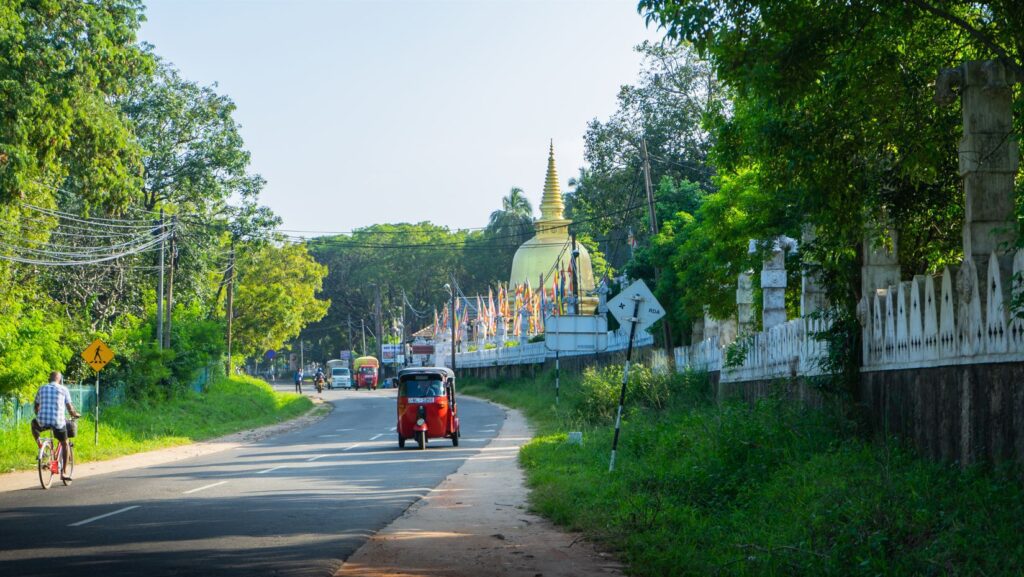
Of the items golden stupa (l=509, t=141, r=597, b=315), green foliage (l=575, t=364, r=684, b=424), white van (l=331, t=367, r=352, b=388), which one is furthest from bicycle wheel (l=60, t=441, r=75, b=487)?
white van (l=331, t=367, r=352, b=388)

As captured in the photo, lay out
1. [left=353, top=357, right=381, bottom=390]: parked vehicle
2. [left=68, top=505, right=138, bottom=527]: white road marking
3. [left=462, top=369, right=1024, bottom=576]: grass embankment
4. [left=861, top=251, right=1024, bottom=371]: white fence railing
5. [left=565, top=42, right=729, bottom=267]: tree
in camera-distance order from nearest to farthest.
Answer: [left=462, top=369, right=1024, bottom=576]: grass embankment < [left=861, top=251, right=1024, bottom=371]: white fence railing < [left=68, top=505, right=138, bottom=527]: white road marking < [left=565, top=42, right=729, bottom=267]: tree < [left=353, top=357, right=381, bottom=390]: parked vehicle

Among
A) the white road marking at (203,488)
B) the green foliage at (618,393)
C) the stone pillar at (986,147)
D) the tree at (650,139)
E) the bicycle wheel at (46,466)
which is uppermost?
the tree at (650,139)

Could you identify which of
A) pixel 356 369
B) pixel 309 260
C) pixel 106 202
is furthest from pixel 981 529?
pixel 356 369

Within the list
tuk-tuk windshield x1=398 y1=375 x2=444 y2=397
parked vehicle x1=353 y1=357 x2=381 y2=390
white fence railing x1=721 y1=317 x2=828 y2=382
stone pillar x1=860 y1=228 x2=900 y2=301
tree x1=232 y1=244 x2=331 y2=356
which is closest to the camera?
stone pillar x1=860 y1=228 x2=900 y2=301

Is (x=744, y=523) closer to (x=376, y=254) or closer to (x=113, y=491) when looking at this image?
(x=113, y=491)

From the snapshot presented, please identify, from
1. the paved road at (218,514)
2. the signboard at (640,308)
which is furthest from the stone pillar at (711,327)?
the signboard at (640,308)

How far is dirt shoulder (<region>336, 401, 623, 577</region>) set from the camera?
10281mm

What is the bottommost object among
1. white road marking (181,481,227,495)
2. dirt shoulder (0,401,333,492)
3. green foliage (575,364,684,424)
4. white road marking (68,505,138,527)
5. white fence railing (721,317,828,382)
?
dirt shoulder (0,401,333,492)

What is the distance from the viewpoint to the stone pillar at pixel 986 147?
38.3 ft

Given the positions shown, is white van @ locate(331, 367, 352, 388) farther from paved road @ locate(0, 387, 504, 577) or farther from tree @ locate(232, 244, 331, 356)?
paved road @ locate(0, 387, 504, 577)

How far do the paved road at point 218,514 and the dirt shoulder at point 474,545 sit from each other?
0.29 meters

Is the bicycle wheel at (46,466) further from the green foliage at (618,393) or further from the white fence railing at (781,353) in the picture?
the green foliage at (618,393)

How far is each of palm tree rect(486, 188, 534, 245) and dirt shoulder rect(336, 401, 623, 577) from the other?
312ft

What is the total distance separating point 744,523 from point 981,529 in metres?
3.01
